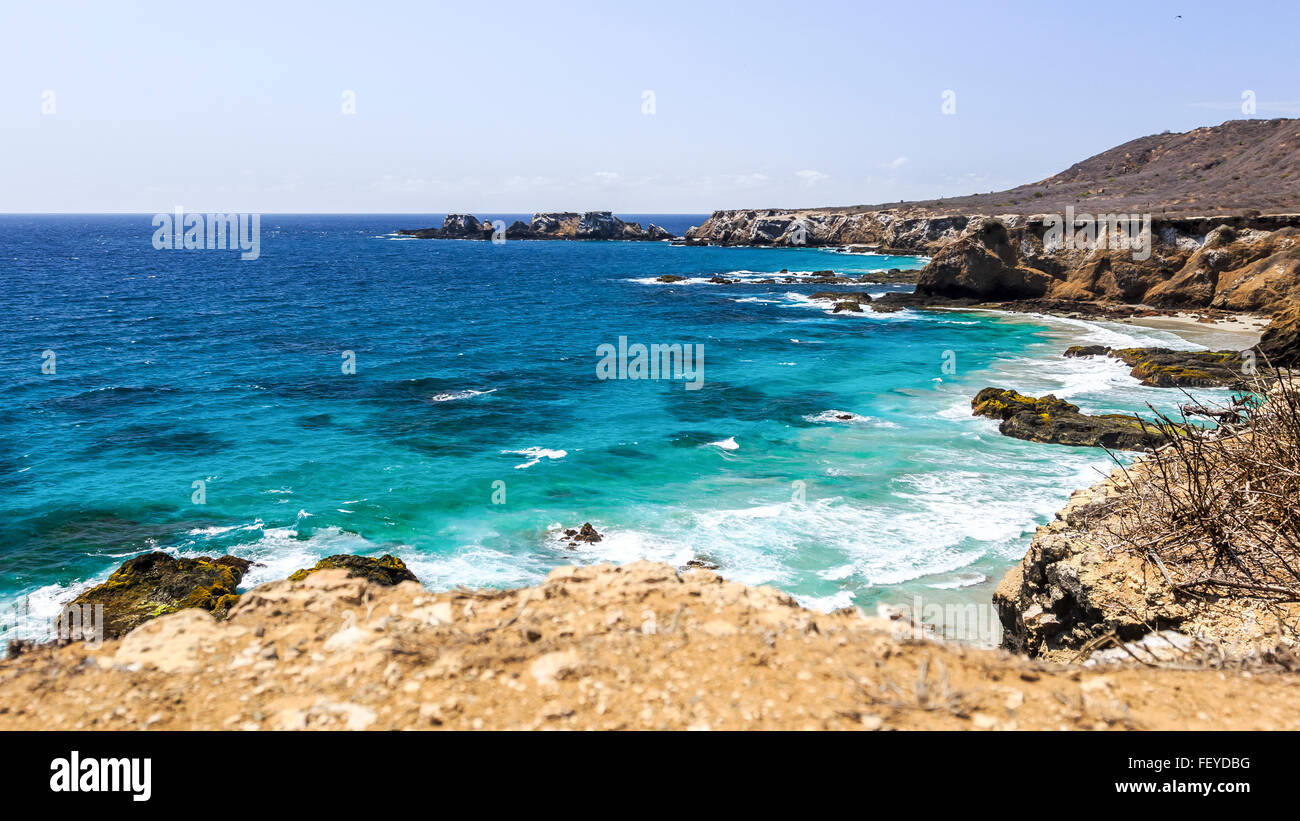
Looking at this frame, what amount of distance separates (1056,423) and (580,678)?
24.9 meters

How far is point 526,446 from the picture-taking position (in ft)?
86.3

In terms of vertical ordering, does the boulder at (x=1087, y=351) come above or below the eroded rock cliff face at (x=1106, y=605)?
above

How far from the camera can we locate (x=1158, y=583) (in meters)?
7.74

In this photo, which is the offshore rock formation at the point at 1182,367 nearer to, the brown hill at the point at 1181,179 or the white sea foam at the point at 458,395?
the white sea foam at the point at 458,395

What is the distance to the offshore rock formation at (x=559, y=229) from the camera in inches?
7042

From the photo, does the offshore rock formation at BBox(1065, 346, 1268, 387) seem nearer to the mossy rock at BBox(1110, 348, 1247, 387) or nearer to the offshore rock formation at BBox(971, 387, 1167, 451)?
the mossy rock at BBox(1110, 348, 1247, 387)

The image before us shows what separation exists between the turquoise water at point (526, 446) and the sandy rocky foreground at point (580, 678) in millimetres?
5417

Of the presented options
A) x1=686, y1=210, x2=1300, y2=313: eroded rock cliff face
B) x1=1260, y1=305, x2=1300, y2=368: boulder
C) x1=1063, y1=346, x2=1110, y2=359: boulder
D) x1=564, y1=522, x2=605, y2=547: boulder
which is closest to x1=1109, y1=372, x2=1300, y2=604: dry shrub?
x1=564, y1=522, x2=605, y2=547: boulder

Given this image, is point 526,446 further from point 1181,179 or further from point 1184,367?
point 1181,179

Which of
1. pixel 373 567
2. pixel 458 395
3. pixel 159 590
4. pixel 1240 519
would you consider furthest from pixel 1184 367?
pixel 159 590

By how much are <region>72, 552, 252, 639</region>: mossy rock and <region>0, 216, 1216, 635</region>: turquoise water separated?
1.09m

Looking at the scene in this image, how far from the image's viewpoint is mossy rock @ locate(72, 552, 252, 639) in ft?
46.6

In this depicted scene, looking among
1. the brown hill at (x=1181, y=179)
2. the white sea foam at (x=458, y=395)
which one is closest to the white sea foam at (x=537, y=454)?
the white sea foam at (x=458, y=395)
